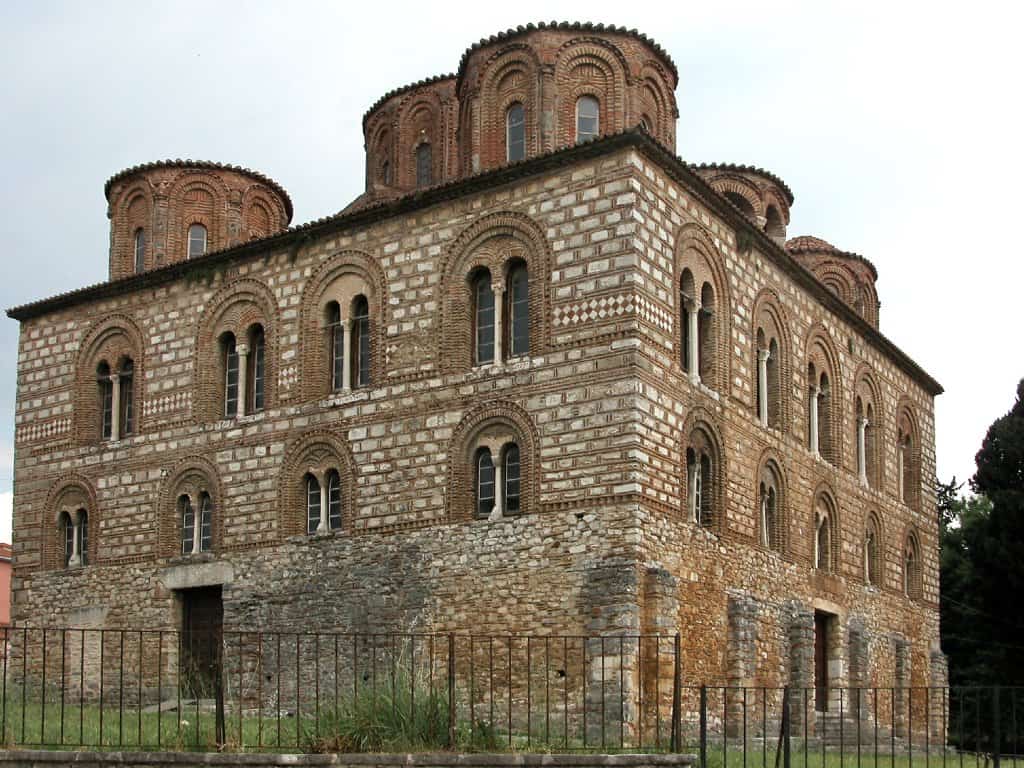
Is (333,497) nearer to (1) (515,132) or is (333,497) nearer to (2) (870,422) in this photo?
(1) (515,132)

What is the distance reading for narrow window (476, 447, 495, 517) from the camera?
22891 millimetres

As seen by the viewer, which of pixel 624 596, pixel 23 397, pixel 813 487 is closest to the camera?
pixel 624 596

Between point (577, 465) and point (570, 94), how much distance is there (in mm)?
6700

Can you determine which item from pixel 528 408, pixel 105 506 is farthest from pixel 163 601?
pixel 528 408

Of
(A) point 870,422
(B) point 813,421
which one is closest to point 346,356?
(B) point 813,421

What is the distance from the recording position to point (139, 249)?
2970 cm

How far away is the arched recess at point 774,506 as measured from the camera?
25391 mm

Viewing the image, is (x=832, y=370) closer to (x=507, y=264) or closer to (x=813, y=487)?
(x=813, y=487)

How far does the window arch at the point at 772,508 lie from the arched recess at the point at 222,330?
27.9 ft

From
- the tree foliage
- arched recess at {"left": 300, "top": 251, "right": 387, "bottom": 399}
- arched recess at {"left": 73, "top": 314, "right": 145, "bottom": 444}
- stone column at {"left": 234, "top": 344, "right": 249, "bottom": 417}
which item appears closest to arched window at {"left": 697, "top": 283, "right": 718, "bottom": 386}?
arched recess at {"left": 300, "top": 251, "right": 387, "bottom": 399}

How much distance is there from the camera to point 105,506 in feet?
89.9

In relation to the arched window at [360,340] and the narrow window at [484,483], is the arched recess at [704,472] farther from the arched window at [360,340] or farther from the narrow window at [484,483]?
the arched window at [360,340]

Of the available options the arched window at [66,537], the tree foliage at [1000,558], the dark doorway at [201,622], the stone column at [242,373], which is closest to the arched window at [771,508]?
the stone column at [242,373]

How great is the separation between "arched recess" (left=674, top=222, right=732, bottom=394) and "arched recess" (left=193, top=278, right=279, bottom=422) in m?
7.13
